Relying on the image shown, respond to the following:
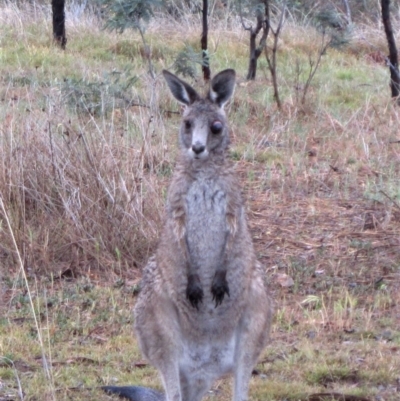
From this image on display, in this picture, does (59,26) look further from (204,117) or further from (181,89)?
(204,117)

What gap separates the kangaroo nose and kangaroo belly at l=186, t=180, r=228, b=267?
137mm

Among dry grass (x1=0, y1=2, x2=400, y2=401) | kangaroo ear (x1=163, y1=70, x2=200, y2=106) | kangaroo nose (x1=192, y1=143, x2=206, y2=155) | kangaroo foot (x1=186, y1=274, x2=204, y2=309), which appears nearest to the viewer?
kangaroo foot (x1=186, y1=274, x2=204, y2=309)

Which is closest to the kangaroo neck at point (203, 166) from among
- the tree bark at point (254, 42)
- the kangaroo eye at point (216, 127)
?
the kangaroo eye at point (216, 127)

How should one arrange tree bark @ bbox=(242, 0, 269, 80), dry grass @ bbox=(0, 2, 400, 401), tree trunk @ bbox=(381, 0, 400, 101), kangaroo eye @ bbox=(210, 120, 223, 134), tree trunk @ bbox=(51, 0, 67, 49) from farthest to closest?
1. tree trunk @ bbox=(51, 0, 67, 49)
2. tree bark @ bbox=(242, 0, 269, 80)
3. tree trunk @ bbox=(381, 0, 400, 101)
4. dry grass @ bbox=(0, 2, 400, 401)
5. kangaroo eye @ bbox=(210, 120, 223, 134)

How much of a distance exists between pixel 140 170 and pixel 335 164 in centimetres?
233

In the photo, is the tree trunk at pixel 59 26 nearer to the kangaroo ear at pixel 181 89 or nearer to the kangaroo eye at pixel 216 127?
the kangaroo ear at pixel 181 89

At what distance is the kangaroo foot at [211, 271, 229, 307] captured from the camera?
4.02 meters

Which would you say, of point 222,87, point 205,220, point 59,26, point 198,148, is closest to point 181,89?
point 222,87

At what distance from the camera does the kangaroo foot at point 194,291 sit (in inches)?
158

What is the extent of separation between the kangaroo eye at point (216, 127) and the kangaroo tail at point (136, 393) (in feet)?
3.99

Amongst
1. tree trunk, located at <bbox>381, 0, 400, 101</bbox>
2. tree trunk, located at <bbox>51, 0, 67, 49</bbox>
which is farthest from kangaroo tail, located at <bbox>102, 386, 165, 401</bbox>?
tree trunk, located at <bbox>51, 0, 67, 49</bbox>

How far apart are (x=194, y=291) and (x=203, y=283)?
0.38 ft

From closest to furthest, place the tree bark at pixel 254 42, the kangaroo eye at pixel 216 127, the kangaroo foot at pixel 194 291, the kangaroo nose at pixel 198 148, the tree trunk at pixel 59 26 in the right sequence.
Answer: the kangaroo foot at pixel 194 291 < the kangaroo nose at pixel 198 148 < the kangaroo eye at pixel 216 127 < the tree bark at pixel 254 42 < the tree trunk at pixel 59 26

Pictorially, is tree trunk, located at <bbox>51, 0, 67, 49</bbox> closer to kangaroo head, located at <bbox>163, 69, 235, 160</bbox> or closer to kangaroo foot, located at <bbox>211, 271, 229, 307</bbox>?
kangaroo head, located at <bbox>163, 69, 235, 160</bbox>
